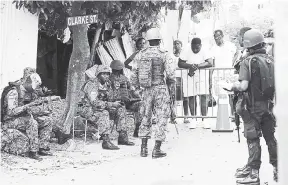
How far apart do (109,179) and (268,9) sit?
238 centimetres

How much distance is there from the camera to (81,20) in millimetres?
5113

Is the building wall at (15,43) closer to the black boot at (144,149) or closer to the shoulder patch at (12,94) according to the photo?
the shoulder patch at (12,94)

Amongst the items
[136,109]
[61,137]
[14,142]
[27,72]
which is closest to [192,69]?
[136,109]

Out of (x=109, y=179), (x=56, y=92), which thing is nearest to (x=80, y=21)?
(x=56, y=92)

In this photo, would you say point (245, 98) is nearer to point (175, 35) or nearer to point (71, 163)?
point (71, 163)

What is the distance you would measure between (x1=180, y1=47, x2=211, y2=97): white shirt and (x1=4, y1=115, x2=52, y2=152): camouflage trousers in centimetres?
241

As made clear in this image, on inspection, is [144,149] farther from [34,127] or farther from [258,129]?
[258,129]

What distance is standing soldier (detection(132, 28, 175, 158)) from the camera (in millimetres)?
4793

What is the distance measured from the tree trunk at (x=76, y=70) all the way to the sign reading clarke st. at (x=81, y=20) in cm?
23

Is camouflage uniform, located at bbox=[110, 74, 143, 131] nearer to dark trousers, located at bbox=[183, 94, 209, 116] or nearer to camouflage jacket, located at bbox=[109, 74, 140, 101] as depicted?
camouflage jacket, located at bbox=[109, 74, 140, 101]

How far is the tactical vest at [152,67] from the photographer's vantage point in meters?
4.80

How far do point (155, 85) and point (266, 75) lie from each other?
1.62m

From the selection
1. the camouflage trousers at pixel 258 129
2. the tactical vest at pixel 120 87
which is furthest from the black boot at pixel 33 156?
the camouflage trousers at pixel 258 129

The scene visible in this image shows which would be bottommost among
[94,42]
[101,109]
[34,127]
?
[34,127]
